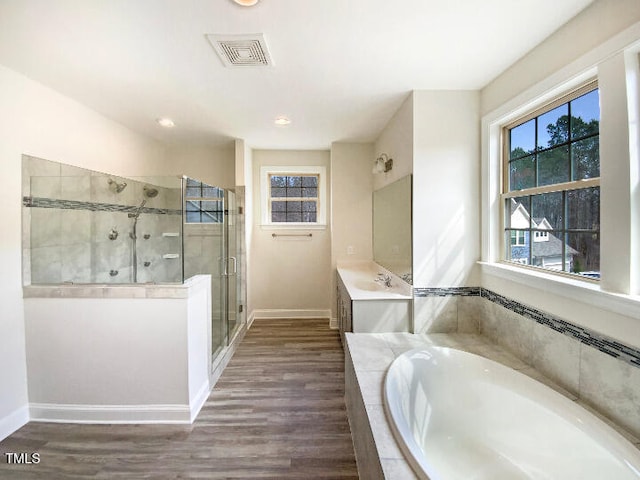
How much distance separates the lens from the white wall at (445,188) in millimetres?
2312

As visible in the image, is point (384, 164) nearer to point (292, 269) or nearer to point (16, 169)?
point (292, 269)

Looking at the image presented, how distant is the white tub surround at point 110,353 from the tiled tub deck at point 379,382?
47.8 inches

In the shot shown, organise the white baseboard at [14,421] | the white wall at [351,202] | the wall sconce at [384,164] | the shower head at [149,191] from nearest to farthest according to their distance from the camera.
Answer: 1. the white baseboard at [14,421]
2. the shower head at [149,191]
3. the wall sconce at [384,164]
4. the white wall at [351,202]

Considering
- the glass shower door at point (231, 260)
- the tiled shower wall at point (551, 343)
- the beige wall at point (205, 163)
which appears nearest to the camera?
the tiled shower wall at point (551, 343)

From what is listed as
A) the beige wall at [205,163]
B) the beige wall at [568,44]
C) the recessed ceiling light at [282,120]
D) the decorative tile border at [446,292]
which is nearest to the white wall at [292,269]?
the beige wall at [205,163]

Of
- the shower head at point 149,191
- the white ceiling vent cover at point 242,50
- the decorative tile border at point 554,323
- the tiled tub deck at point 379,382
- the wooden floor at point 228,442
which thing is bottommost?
the wooden floor at point 228,442

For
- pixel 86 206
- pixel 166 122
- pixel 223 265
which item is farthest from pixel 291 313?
pixel 166 122

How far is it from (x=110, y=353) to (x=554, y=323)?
289cm

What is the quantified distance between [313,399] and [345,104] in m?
2.50

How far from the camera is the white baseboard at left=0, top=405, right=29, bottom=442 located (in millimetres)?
1916

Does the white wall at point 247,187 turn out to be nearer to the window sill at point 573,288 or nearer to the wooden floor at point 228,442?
the wooden floor at point 228,442

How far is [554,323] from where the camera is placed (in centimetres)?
167

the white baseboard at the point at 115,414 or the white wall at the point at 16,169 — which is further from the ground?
the white wall at the point at 16,169

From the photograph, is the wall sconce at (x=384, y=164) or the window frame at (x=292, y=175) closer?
the wall sconce at (x=384, y=164)
